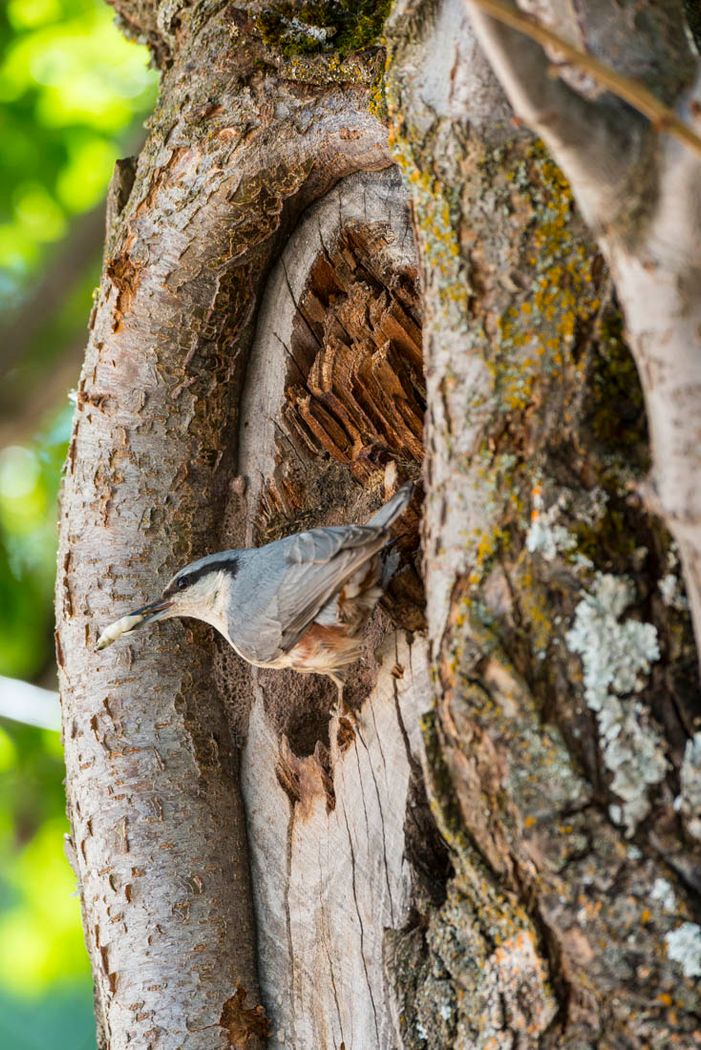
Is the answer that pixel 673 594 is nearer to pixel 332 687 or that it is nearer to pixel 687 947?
pixel 687 947

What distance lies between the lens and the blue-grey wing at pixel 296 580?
2100 mm

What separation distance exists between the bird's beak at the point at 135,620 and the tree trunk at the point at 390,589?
4.7 inches

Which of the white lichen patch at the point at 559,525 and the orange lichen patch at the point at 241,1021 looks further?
the orange lichen patch at the point at 241,1021

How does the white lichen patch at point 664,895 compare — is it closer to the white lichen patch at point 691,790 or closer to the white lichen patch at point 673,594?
the white lichen patch at point 691,790

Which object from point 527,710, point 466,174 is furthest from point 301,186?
point 527,710

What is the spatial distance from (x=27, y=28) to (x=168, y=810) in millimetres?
3179

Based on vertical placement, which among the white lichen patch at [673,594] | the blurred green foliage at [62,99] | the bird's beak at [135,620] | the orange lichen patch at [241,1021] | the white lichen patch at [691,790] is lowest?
the white lichen patch at [691,790]

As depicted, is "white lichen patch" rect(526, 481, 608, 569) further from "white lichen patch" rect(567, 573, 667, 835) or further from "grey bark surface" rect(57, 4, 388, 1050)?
"grey bark surface" rect(57, 4, 388, 1050)

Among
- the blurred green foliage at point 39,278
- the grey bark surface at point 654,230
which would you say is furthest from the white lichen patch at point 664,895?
the blurred green foliage at point 39,278

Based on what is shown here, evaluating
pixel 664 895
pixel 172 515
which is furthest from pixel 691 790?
pixel 172 515

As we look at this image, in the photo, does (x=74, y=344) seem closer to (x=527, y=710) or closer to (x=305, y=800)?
(x=305, y=800)

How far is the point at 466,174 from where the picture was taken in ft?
5.10

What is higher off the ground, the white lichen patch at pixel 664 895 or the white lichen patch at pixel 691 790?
the white lichen patch at pixel 691 790

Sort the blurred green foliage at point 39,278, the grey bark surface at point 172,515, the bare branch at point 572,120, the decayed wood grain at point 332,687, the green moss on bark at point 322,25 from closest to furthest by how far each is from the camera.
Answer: the bare branch at point 572,120, the decayed wood grain at point 332,687, the green moss on bark at point 322,25, the grey bark surface at point 172,515, the blurred green foliage at point 39,278
